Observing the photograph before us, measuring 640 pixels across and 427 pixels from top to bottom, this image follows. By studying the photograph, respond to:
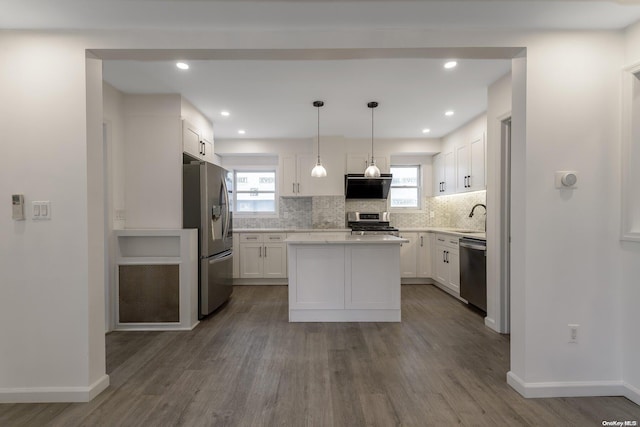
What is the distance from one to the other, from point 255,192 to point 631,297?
5.30 m

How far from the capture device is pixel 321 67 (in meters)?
2.79

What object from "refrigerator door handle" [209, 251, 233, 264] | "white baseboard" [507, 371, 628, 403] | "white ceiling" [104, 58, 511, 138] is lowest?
"white baseboard" [507, 371, 628, 403]

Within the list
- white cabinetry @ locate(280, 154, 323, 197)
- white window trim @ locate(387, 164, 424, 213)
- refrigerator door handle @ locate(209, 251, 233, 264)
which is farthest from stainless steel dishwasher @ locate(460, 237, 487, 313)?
refrigerator door handle @ locate(209, 251, 233, 264)

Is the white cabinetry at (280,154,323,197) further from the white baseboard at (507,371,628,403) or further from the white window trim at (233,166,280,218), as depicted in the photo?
the white baseboard at (507,371,628,403)

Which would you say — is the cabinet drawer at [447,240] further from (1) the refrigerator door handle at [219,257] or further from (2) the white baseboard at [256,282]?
(1) the refrigerator door handle at [219,257]

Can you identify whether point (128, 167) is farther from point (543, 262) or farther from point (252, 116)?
point (543, 262)

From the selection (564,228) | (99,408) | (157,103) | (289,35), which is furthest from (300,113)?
(99,408)

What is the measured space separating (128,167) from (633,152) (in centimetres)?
443

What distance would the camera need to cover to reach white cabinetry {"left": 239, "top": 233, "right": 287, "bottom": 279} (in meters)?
5.18

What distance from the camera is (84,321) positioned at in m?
2.02

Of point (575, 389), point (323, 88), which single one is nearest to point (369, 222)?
point (323, 88)

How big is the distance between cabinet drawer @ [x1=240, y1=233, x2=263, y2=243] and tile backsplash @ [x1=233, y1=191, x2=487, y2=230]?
74 centimetres

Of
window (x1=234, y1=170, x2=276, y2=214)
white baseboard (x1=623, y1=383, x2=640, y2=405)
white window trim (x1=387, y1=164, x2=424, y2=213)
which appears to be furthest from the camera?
A: window (x1=234, y1=170, x2=276, y2=214)

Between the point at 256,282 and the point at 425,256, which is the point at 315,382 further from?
the point at 425,256
